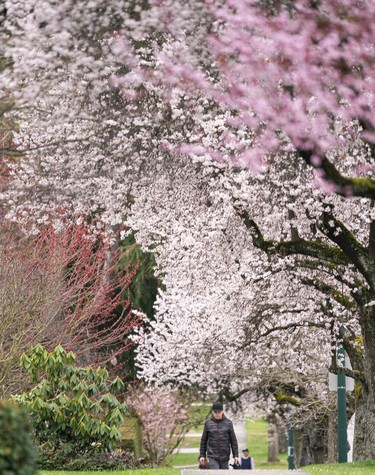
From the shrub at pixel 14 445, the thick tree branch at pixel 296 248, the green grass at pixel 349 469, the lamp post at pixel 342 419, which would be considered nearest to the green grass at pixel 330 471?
the green grass at pixel 349 469

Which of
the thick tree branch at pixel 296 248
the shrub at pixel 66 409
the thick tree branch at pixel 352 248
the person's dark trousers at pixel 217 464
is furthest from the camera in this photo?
the thick tree branch at pixel 296 248

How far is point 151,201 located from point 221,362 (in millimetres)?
6982

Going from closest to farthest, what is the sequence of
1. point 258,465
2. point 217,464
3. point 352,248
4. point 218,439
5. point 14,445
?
1. point 14,445
2. point 218,439
3. point 217,464
4. point 352,248
5. point 258,465

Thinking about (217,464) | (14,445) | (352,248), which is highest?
(14,445)

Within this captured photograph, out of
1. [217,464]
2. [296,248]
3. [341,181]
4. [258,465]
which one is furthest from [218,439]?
[258,465]

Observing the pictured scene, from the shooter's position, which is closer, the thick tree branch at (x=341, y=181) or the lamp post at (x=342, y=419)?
the thick tree branch at (x=341, y=181)

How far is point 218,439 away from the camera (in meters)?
14.4

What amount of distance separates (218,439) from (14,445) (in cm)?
774

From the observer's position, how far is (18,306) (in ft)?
64.7

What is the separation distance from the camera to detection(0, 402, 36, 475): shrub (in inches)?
267

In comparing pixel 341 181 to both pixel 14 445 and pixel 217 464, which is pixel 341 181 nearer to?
pixel 217 464

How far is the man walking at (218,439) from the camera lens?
1424cm

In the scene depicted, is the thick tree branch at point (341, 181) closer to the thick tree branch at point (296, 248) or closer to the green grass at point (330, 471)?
the thick tree branch at point (296, 248)

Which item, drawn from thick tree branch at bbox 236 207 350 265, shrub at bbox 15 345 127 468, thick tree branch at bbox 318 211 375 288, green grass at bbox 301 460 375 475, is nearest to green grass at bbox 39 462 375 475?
green grass at bbox 301 460 375 475
